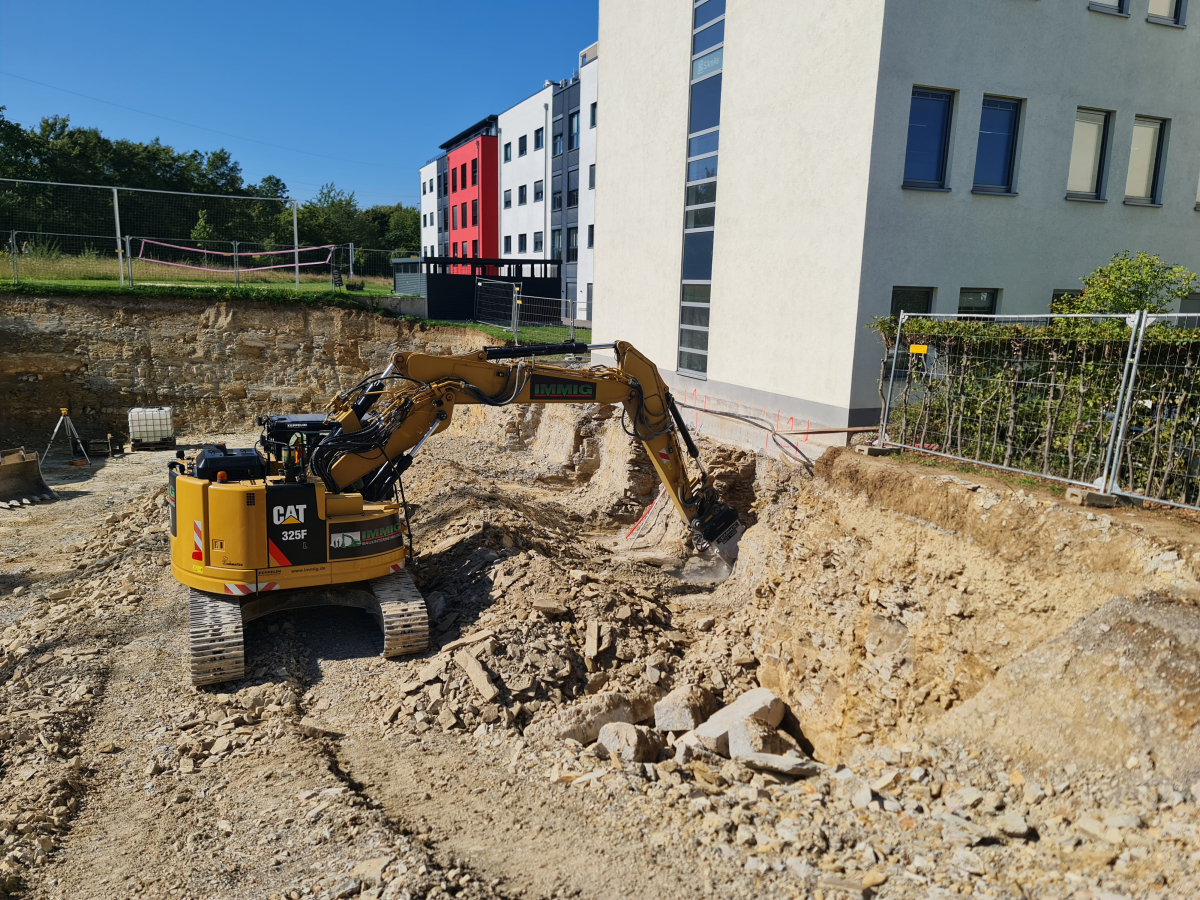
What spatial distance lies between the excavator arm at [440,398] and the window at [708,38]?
321 inches

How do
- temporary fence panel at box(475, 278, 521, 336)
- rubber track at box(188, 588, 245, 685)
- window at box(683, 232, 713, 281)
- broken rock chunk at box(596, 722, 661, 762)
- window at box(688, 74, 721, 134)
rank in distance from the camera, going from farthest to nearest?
temporary fence panel at box(475, 278, 521, 336) < window at box(683, 232, 713, 281) < window at box(688, 74, 721, 134) < rubber track at box(188, 588, 245, 685) < broken rock chunk at box(596, 722, 661, 762)

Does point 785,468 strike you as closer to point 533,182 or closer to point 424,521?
point 424,521

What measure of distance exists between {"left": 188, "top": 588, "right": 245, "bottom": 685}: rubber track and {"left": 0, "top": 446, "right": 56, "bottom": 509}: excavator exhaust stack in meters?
10.1

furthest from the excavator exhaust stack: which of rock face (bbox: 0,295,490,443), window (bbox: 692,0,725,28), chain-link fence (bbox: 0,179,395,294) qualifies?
window (bbox: 692,0,725,28)

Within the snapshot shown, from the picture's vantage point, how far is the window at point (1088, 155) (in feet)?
40.2

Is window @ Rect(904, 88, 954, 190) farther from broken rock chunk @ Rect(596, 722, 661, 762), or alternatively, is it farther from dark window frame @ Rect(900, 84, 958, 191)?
broken rock chunk @ Rect(596, 722, 661, 762)

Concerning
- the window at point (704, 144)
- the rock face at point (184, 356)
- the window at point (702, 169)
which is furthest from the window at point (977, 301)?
the rock face at point (184, 356)

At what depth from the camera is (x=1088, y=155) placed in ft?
40.7

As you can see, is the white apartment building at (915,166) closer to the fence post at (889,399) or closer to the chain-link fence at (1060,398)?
the fence post at (889,399)

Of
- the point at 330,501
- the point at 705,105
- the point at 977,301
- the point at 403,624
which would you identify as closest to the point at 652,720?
the point at 403,624

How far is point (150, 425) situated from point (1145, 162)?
22.4 meters

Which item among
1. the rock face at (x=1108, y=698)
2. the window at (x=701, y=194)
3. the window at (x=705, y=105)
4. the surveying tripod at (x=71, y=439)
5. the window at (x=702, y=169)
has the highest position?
the window at (x=705, y=105)

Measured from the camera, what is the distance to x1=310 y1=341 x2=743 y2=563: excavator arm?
27.9 feet

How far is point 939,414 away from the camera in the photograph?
32.7ft
